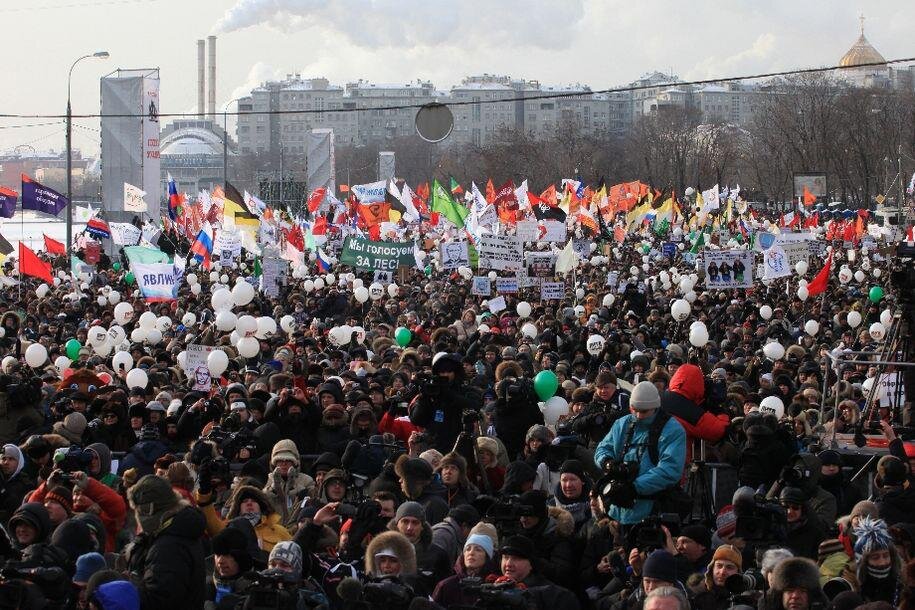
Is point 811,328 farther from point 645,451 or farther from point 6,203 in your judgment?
point 6,203

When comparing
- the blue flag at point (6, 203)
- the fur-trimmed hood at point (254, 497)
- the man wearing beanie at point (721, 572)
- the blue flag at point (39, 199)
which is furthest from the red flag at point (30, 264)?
the man wearing beanie at point (721, 572)

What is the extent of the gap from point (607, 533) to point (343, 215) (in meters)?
36.8

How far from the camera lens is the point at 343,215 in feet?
144

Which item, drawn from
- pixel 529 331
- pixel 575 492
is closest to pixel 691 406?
→ pixel 575 492

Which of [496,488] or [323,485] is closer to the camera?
[323,485]

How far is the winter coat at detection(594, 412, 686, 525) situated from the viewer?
746cm

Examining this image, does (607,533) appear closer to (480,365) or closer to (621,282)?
(480,365)

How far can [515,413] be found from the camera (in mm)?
10625

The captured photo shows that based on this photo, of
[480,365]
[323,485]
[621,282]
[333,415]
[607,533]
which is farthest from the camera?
[621,282]

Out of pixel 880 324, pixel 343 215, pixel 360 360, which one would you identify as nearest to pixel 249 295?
pixel 360 360

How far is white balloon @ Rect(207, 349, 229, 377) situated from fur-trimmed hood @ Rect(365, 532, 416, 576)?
7.97 m

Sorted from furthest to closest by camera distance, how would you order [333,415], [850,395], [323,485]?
[850,395], [333,415], [323,485]

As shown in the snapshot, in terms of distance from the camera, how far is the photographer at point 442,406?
10008mm

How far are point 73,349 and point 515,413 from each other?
8294mm
